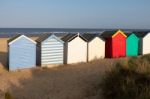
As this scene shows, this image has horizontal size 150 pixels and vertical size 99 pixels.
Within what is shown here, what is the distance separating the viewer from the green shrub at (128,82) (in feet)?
23.7

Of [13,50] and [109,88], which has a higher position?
[13,50]

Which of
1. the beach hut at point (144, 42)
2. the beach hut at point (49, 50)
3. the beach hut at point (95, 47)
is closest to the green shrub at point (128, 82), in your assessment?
the beach hut at point (49, 50)

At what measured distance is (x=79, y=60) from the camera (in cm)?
1588

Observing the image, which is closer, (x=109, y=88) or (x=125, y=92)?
(x=125, y=92)

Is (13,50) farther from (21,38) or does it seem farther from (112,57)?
(112,57)

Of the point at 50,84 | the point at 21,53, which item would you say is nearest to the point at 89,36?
the point at 21,53

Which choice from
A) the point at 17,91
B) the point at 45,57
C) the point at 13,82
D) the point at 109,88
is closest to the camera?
the point at 109,88

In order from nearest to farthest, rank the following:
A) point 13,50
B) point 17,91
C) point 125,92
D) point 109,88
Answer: point 125,92, point 109,88, point 17,91, point 13,50

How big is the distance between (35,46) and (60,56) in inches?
59.3

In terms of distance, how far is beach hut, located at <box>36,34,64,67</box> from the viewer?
14.6m

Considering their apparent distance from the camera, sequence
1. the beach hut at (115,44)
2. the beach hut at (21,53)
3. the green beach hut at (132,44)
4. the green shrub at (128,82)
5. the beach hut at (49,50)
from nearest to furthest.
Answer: the green shrub at (128,82) → the beach hut at (21,53) → the beach hut at (49,50) → the beach hut at (115,44) → the green beach hut at (132,44)

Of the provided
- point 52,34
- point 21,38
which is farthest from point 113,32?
point 21,38

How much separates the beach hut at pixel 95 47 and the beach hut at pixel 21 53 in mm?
3205

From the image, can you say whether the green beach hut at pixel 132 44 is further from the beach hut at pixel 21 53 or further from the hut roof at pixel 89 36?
the beach hut at pixel 21 53
